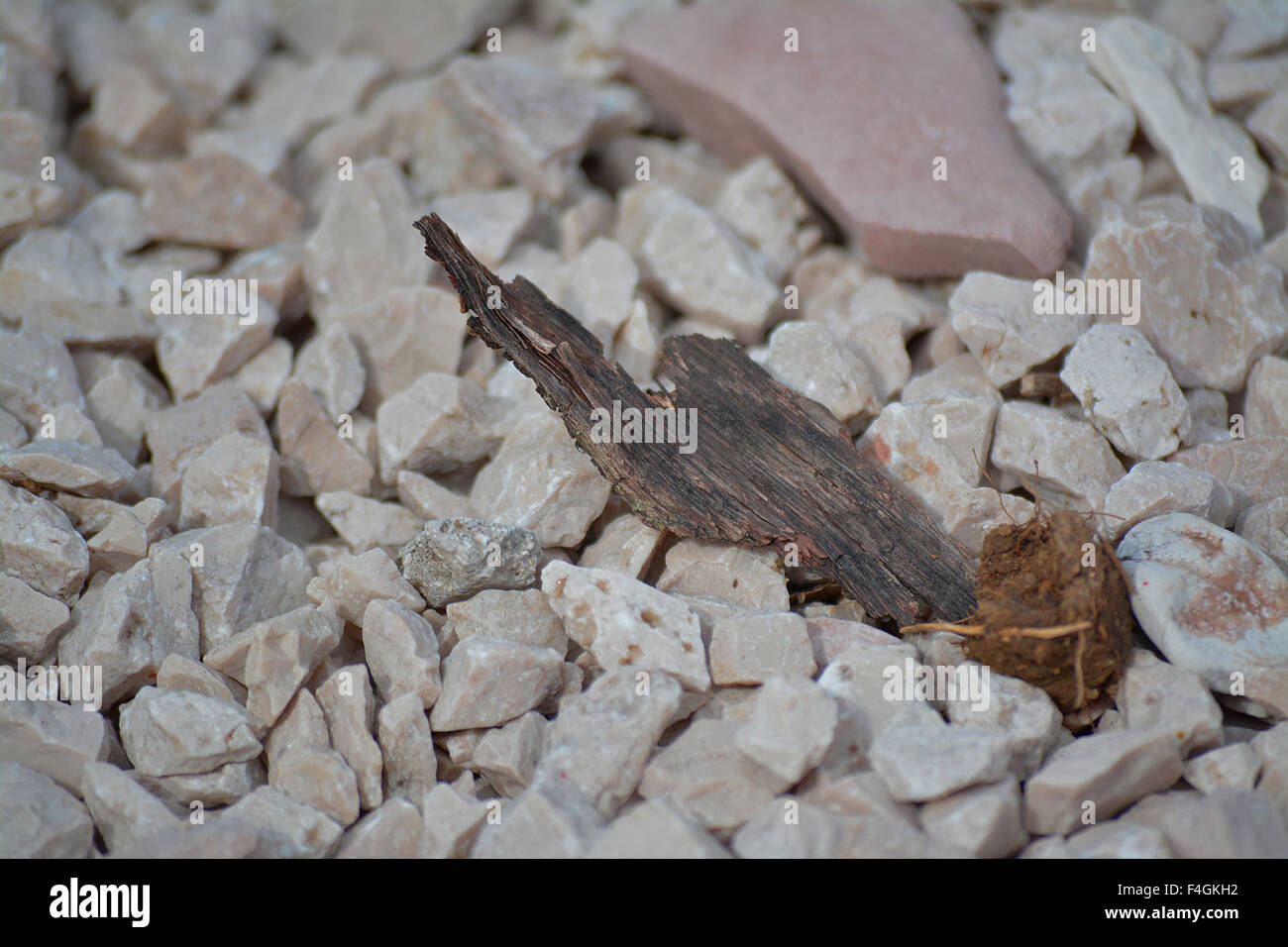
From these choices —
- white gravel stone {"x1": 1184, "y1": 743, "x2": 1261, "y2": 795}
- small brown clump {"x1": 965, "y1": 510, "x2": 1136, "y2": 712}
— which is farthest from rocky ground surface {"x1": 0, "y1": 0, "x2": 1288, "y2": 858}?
small brown clump {"x1": 965, "y1": 510, "x2": 1136, "y2": 712}

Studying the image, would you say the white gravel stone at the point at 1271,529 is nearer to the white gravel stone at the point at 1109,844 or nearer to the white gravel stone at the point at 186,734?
the white gravel stone at the point at 1109,844

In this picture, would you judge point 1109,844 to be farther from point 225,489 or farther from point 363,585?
point 225,489

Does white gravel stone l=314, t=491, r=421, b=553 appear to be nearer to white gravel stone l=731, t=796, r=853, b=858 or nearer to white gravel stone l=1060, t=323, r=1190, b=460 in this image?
white gravel stone l=731, t=796, r=853, b=858

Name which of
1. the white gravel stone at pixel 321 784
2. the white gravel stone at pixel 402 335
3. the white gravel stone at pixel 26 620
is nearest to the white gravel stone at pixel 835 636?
the white gravel stone at pixel 321 784

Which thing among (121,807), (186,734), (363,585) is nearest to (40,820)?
(121,807)

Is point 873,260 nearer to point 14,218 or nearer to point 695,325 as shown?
point 695,325
